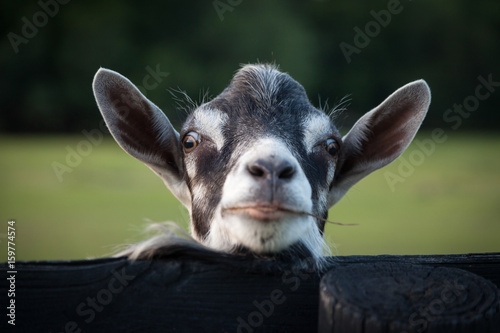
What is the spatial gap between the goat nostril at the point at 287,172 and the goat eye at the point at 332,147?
0.92 m

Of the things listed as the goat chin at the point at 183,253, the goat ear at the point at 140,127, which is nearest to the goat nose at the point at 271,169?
the goat chin at the point at 183,253

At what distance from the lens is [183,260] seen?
2260 mm

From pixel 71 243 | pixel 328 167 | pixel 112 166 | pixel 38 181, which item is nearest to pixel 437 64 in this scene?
pixel 112 166

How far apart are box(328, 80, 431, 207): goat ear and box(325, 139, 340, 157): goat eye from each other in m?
0.19

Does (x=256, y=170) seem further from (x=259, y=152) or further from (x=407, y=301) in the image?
(x=407, y=301)

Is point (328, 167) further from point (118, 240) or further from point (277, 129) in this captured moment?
point (118, 240)

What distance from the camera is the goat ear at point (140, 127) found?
350 centimetres

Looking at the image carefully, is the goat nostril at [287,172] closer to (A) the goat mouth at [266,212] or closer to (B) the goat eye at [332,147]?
(A) the goat mouth at [266,212]

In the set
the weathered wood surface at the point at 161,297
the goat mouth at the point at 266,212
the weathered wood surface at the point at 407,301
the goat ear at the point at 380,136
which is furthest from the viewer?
the goat ear at the point at 380,136

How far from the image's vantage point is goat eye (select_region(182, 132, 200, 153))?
Result: 348cm

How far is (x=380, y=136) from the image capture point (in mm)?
3961

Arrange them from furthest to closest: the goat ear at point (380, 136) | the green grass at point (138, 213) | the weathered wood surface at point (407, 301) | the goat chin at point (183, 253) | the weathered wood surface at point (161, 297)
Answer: the green grass at point (138, 213) < the goat ear at point (380, 136) < the goat chin at point (183, 253) < the weathered wood surface at point (161, 297) < the weathered wood surface at point (407, 301)

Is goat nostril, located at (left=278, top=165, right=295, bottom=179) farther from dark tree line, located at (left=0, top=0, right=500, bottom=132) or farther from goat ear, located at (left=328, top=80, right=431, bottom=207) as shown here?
dark tree line, located at (left=0, top=0, right=500, bottom=132)

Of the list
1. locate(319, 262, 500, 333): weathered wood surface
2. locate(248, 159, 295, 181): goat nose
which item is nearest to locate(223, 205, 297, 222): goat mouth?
locate(248, 159, 295, 181): goat nose
